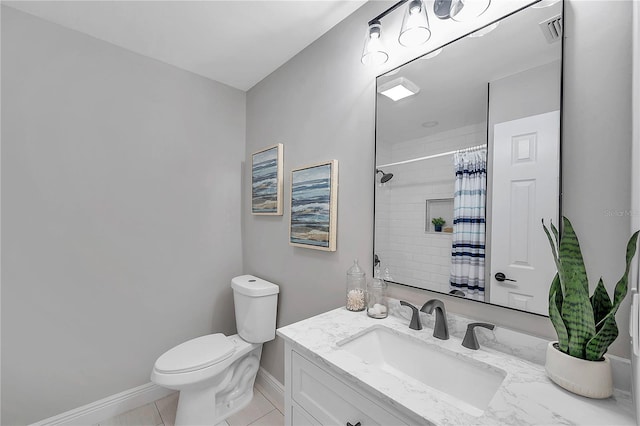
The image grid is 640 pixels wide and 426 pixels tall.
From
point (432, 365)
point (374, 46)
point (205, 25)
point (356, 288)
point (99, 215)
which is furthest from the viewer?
point (99, 215)

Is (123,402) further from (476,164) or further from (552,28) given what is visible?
(552,28)

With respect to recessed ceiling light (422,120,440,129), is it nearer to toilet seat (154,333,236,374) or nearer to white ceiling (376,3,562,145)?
white ceiling (376,3,562,145)

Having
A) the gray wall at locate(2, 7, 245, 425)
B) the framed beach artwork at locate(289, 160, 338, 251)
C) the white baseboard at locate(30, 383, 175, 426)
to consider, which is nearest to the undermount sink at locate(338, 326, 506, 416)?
the framed beach artwork at locate(289, 160, 338, 251)

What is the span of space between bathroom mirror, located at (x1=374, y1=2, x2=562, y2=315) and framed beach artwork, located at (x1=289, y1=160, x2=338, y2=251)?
299mm

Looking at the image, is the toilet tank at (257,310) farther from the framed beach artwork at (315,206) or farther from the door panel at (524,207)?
the door panel at (524,207)

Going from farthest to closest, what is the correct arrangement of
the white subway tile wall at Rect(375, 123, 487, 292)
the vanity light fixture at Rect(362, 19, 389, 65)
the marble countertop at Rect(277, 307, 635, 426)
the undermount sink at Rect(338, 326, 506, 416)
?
the vanity light fixture at Rect(362, 19, 389, 65) < the white subway tile wall at Rect(375, 123, 487, 292) < the undermount sink at Rect(338, 326, 506, 416) < the marble countertop at Rect(277, 307, 635, 426)

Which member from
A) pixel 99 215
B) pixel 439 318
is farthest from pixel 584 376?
pixel 99 215


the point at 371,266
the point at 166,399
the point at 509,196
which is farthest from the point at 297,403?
the point at 166,399

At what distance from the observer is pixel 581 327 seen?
0.68 m

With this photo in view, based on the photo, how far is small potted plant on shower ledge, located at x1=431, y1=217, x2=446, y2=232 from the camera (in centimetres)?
111

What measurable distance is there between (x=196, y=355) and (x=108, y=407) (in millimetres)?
729

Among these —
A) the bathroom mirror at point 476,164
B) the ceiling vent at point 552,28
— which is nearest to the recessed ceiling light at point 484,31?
the bathroom mirror at point 476,164

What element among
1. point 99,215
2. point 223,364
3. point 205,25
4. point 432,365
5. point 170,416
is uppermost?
point 205,25

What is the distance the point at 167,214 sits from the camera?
1.99 metres
